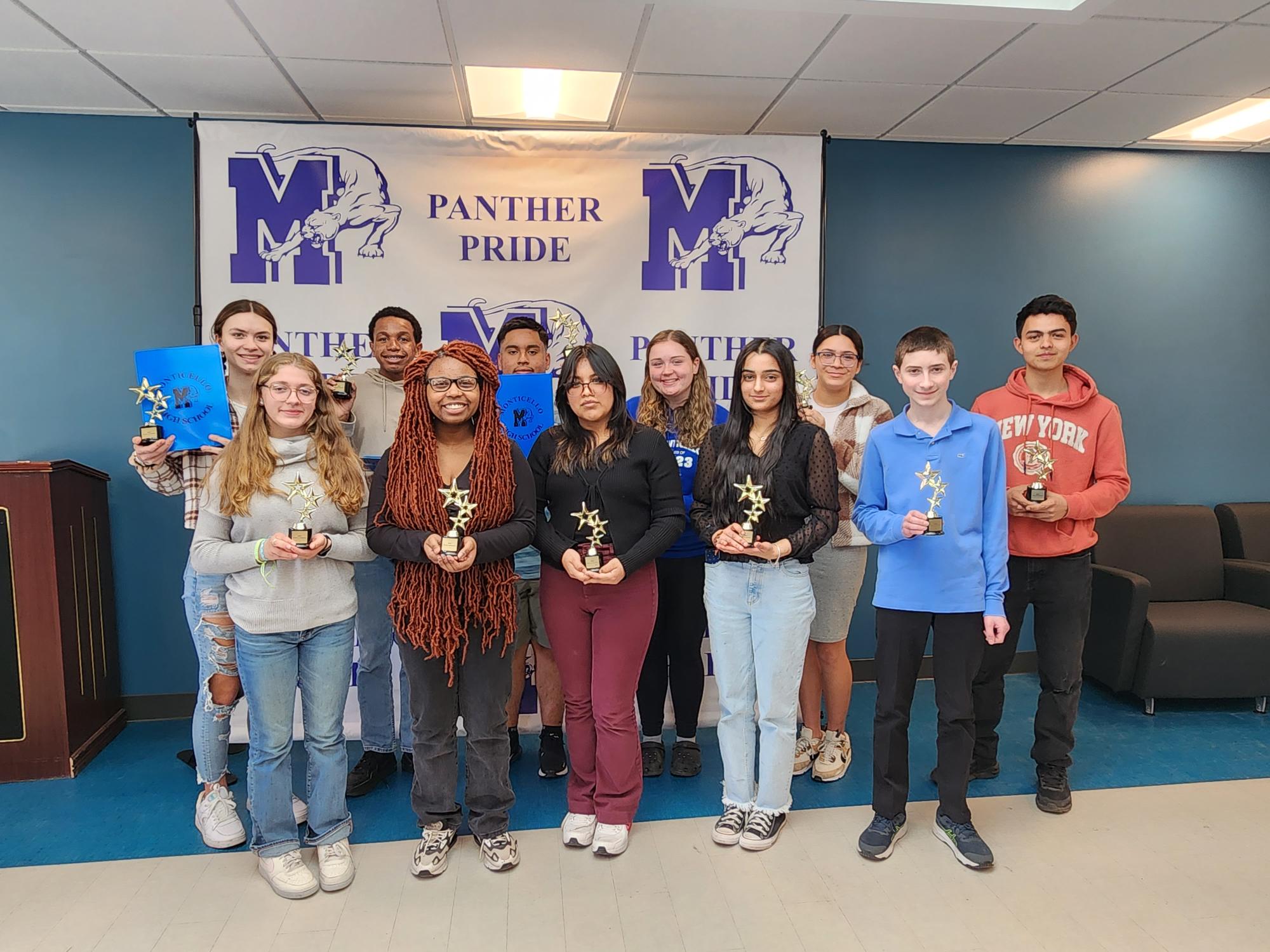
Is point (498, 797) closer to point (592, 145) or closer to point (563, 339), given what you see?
point (563, 339)

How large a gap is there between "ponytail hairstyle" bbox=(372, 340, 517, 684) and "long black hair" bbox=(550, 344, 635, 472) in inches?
8.7

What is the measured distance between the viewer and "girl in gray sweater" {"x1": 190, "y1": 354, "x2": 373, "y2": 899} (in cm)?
238

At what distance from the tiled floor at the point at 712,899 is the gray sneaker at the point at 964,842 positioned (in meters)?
0.04

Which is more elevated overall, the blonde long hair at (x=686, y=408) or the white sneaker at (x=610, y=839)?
the blonde long hair at (x=686, y=408)

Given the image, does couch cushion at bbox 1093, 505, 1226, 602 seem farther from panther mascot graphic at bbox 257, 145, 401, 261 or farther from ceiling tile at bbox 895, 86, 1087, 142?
panther mascot graphic at bbox 257, 145, 401, 261

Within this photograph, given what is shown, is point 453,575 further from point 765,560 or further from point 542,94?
point 542,94

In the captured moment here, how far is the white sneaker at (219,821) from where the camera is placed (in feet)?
9.01

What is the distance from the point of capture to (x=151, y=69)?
3391 mm

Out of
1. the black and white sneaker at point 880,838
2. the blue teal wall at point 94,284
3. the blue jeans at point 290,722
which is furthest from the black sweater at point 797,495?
the blue teal wall at point 94,284

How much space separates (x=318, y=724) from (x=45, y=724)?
1676 millimetres

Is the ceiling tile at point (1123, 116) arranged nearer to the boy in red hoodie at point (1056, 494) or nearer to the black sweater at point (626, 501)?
the boy in red hoodie at point (1056, 494)

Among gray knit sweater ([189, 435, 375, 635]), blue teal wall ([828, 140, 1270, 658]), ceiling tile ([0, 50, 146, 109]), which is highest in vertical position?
ceiling tile ([0, 50, 146, 109])

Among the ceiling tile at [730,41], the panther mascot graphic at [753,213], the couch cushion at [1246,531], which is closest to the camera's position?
the ceiling tile at [730,41]

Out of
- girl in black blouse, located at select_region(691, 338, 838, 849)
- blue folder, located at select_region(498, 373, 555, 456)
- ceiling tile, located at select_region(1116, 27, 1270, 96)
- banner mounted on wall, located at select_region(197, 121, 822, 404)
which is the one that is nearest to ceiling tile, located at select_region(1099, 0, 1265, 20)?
ceiling tile, located at select_region(1116, 27, 1270, 96)
